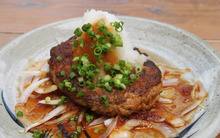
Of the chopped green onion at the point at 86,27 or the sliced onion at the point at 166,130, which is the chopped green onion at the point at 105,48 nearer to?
the chopped green onion at the point at 86,27

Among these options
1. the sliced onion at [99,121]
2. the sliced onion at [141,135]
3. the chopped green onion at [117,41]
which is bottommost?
the sliced onion at [141,135]

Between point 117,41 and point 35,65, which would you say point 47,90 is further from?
point 117,41

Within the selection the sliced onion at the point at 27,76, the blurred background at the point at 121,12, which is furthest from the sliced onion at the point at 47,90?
the blurred background at the point at 121,12

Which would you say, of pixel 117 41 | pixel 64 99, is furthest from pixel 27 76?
pixel 117 41

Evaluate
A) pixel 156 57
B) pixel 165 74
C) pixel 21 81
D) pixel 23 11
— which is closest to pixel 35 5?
pixel 23 11

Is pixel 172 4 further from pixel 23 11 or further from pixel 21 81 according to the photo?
pixel 21 81

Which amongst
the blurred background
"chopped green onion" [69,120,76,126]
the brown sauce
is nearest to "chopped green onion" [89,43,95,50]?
the brown sauce
